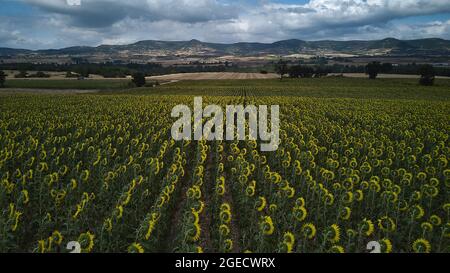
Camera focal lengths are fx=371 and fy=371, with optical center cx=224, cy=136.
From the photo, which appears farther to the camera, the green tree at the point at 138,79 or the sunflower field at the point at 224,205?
the green tree at the point at 138,79

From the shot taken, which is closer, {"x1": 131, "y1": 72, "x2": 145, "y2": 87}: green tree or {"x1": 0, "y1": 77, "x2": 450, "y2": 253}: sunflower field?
{"x1": 0, "y1": 77, "x2": 450, "y2": 253}: sunflower field

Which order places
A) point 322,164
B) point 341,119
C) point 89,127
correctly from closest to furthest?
point 322,164 → point 89,127 → point 341,119

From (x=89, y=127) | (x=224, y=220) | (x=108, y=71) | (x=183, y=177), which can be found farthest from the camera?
(x=108, y=71)

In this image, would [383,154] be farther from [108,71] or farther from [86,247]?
[108,71]

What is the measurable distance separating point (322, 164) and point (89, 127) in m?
12.4

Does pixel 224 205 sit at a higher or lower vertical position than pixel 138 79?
lower

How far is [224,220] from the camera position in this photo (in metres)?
7.71

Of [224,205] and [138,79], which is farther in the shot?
[138,79]

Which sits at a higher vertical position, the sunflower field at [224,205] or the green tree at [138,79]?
the green tree at [138,79]

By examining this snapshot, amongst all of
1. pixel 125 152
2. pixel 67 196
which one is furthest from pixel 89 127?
pixel 67 196

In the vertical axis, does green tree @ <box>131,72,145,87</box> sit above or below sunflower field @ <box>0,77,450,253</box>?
above
